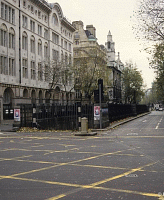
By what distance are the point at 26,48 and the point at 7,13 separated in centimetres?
691

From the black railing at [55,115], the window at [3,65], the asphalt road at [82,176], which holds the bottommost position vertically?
the asphalt road at [82,176]

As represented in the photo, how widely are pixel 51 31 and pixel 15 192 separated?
179 ft

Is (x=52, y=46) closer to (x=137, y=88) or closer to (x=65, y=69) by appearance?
(x=65, y=69)

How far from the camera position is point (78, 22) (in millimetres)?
89500

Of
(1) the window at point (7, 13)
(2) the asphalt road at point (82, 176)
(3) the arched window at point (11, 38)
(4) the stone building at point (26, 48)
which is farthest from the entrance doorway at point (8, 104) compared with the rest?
(2) the asphalt road at point (82, 176)

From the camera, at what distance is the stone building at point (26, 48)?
42.8 metres

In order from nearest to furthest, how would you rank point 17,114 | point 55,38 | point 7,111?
point 17,114 → point 7,111 → point 55,38

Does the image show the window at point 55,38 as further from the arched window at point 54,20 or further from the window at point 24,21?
the window at point 24,21

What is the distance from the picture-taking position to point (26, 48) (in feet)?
160

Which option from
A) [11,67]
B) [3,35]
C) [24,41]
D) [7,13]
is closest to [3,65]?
[11,67]

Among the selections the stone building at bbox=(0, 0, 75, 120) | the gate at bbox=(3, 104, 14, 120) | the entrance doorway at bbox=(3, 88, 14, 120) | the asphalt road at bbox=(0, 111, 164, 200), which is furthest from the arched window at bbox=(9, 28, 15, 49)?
the asphalt road at bbox=(0, 111, 164, 200)

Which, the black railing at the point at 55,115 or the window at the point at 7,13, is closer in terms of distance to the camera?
the black railing at the point at 55,115

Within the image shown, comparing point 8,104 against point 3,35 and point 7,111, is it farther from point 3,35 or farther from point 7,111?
point 3,35

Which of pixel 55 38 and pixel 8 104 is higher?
pixel 55 38
